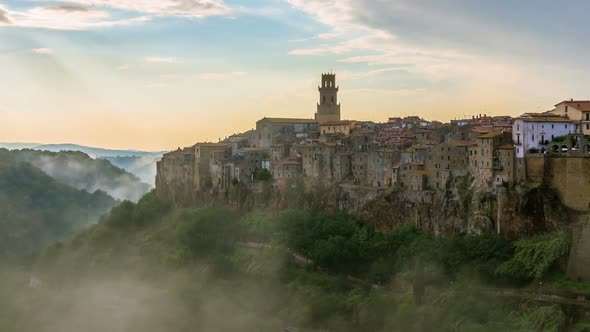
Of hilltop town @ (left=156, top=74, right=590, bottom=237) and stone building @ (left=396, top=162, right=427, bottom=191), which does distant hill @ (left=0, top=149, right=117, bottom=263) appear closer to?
hilltop town @ (left=156, top=74, right=590, bottom=237)

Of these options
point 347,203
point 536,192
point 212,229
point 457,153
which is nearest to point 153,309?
point 212,229

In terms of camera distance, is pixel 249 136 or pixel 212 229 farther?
pixel 249 136

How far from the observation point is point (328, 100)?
213ft

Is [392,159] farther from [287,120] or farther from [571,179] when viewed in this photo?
[287,120]

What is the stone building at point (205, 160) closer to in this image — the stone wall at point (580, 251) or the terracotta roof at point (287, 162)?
the terracotta roof at point (287, 162)

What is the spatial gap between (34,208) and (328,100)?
3398 centimetres

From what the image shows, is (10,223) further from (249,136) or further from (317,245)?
(317,245)

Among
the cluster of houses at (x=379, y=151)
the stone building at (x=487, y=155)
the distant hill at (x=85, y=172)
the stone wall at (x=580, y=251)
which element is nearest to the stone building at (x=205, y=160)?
the cluster of houses at (x=379, y=151)

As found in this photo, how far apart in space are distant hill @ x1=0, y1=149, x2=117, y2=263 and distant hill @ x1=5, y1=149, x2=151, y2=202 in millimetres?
10530

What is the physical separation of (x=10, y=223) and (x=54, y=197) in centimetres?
1418

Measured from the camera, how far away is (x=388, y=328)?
109 feet

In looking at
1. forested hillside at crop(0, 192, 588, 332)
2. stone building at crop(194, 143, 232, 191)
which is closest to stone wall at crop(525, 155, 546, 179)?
forested hillside at crop(0, 192, 588, 332)

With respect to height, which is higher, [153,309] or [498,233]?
[498,233]

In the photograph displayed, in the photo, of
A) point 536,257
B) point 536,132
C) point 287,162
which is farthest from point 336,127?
point 536,257
